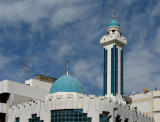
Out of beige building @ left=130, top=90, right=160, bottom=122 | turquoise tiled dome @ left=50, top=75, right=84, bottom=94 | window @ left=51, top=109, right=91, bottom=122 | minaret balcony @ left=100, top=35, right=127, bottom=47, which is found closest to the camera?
window @ left=51, top=109, right=91, bottom=122

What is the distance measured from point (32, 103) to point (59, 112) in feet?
18.6

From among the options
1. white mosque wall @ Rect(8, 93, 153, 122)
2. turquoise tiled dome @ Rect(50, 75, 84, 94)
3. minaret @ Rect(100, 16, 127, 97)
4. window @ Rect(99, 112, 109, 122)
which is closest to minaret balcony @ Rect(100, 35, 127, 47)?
minaret @ Rect(100, 16, 127, 97)

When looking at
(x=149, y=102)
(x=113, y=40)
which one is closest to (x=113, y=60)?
(x=113, y=40)

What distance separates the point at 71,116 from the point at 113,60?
75.3ft

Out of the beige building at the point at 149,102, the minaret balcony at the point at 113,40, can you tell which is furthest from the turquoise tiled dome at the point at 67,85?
the beige building at the point at 149,102

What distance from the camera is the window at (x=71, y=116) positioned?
5550 centimetres

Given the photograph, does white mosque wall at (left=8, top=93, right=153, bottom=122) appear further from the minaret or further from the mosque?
the minaret

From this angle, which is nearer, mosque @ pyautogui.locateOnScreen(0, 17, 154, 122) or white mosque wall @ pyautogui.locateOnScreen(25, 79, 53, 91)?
mosque @ pyautogui.locateOnScreen(0, 17, 154, 122)

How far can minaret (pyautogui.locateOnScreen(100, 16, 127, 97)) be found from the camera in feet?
245

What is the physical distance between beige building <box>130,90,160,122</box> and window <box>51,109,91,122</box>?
2944cm

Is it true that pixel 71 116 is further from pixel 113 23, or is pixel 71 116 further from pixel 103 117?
pixel 113 23

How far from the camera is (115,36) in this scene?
→ 76812 millimetres

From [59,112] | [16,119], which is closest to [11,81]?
[16,119]

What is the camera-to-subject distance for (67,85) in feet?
196
